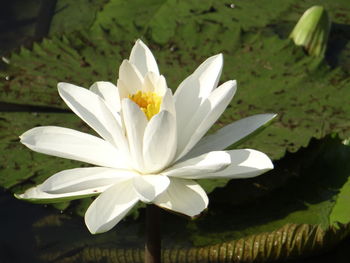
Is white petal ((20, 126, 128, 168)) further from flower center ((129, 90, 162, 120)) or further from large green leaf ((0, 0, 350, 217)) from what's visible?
large green leaf ((0, 0, 350, 217))

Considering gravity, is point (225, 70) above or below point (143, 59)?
below

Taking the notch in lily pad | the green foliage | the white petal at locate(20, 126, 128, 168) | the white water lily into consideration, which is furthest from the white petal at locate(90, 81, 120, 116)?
the notch in lily pad

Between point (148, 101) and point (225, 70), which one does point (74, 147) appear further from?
point (225, 70)

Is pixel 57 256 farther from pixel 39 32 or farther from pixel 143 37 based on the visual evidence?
pixel 39 32

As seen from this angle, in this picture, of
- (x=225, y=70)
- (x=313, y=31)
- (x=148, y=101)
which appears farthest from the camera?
(x=313, y=31)

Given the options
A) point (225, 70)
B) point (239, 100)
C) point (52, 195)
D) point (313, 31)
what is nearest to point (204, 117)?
point (52, 195)

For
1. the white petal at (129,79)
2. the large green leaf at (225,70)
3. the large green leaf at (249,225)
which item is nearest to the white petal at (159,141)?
the white petal at (129,79)
